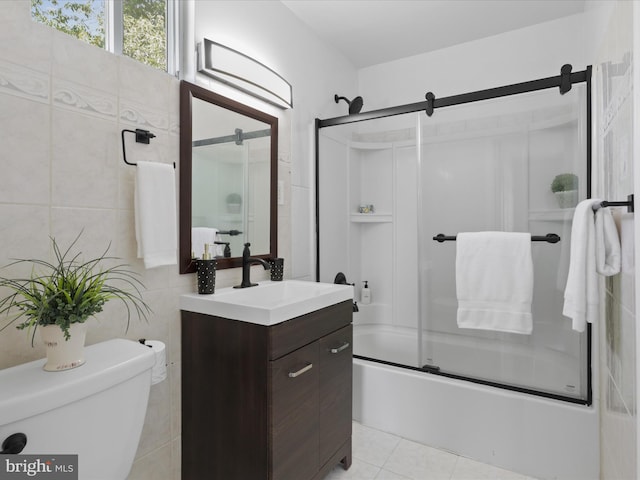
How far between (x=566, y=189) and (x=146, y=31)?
6.38 feet

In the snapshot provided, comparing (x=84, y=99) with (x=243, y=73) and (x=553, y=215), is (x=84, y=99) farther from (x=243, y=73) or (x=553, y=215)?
(x=553, y=215)

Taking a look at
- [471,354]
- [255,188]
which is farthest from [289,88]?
[471,354]

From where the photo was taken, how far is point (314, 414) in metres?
1.50

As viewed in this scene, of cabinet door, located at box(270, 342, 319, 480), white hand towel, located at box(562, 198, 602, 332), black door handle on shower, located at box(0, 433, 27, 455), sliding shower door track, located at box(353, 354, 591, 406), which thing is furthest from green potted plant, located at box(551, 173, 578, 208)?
black door handle on shower, located at box(0, 433, 27, 455)

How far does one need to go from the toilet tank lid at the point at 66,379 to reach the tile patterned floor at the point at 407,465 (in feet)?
3.78

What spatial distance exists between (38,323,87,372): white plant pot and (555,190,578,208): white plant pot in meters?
1.94

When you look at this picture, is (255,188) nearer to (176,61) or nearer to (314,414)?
(176,61)

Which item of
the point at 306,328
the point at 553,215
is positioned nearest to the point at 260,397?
the point at 306,328

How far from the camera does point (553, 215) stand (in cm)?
171

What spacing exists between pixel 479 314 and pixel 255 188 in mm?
1323

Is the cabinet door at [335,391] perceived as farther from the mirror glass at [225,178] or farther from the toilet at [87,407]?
the toilet at [87,407]

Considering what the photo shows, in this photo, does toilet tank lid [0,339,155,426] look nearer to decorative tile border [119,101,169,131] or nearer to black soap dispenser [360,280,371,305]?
decorative tile border [119,101,169,131]

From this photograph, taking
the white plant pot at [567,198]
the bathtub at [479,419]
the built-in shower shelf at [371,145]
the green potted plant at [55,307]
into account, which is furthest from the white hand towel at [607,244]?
the green potted plant at [55,307]

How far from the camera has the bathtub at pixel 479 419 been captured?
162cm
